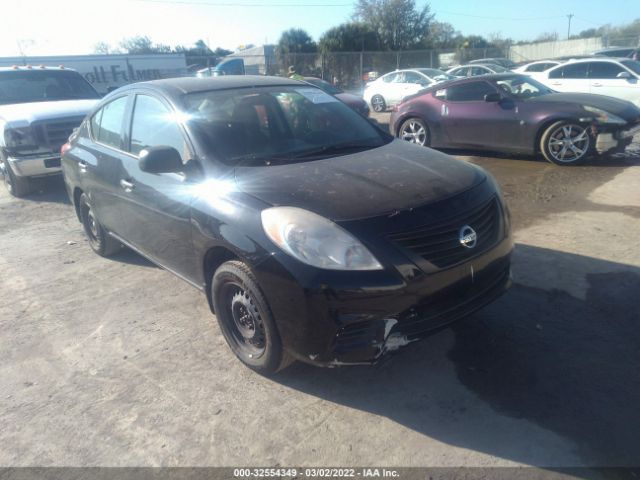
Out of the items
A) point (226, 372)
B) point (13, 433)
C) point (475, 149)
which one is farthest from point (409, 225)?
point (475, 149)

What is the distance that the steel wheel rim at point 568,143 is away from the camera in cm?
745

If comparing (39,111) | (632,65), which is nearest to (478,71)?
(632,65)

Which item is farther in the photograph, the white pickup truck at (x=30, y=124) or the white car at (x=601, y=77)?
the white car at (x=601, y=77)

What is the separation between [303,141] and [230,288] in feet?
4.24

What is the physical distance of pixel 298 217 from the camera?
2.57m

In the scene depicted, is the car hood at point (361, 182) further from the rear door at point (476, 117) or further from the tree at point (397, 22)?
the tree at point (397, 22)

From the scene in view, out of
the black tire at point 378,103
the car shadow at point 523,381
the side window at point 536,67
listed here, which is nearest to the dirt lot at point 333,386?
the car shadow at point 523,381

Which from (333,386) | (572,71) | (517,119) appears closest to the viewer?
(333,386)

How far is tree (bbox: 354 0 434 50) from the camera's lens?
46625mm

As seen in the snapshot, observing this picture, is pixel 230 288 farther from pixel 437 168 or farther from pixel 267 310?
pixel 437 168

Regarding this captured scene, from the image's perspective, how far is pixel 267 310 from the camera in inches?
105

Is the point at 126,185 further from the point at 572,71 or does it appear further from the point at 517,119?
the point at 572,71

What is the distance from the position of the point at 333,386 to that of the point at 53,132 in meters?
6.68

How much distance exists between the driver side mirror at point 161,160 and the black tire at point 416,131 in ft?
22.2
